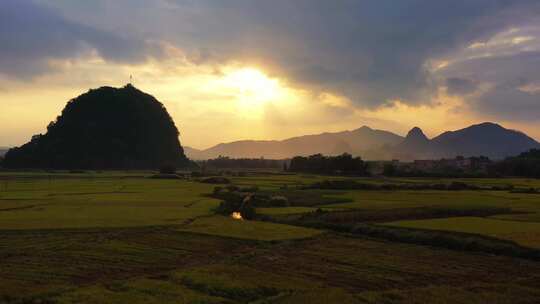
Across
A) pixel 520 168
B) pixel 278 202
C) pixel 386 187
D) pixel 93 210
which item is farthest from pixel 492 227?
pixel 520 168

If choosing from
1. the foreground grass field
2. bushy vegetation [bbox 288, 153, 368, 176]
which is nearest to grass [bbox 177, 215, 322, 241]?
the foreground grass field

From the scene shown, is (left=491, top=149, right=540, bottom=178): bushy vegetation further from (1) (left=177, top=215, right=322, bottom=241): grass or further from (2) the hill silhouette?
(2) the hill silhouette

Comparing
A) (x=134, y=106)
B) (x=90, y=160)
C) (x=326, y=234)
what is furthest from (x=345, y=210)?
(x=134, y=106)

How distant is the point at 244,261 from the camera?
20.2 metres

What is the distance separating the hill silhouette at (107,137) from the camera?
135500 mm

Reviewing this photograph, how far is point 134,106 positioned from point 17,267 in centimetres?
14680

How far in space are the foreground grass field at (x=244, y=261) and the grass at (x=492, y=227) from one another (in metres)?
0.05

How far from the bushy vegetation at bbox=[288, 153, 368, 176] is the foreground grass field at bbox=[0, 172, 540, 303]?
208 ft

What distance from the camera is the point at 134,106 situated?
160 metres

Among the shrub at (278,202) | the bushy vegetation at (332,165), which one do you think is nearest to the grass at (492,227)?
the shrub at (278,202)

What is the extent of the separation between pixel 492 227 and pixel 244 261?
1463 cm

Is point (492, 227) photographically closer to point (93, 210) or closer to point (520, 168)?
point (93, 210)

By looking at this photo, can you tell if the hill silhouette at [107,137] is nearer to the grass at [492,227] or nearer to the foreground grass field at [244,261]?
the foreground grass field at [244,261]

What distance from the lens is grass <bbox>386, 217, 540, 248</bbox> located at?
24.2 meters
